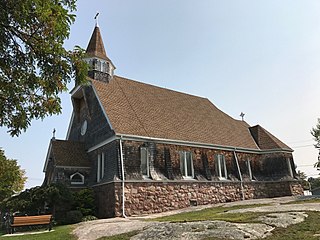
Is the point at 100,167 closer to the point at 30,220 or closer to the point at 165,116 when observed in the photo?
the point at 30,220

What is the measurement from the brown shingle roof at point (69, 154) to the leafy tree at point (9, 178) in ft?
10.6

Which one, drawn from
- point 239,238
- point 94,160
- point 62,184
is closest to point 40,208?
point 62,184

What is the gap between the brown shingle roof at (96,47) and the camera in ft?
81.5

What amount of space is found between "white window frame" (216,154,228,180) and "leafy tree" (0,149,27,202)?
15.2 m

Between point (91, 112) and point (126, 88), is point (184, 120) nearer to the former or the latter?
point (126, 88)

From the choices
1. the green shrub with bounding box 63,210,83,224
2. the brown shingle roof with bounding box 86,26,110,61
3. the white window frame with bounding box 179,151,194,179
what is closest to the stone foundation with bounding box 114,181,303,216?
the white window frame with bounding box 179,151,194,179

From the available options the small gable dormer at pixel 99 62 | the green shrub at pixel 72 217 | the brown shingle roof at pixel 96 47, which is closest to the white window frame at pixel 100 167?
the green shrub at pixel 72 217

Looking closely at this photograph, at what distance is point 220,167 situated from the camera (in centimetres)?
2347

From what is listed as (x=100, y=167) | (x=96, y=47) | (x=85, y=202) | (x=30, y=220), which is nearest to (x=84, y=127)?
(x=100, y=167)

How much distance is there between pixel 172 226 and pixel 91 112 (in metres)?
14.4

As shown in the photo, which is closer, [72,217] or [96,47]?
[72,217]

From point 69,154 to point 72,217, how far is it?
18.3 feet

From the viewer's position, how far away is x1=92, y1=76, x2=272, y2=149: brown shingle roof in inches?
809

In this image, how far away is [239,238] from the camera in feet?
25.5
